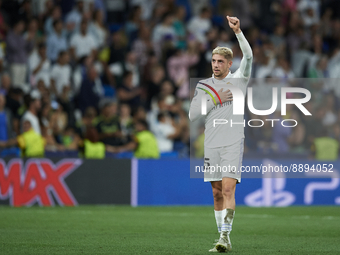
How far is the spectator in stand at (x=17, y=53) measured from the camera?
50.9ft

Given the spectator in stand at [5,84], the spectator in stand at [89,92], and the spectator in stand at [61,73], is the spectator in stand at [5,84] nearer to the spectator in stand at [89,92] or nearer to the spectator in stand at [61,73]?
the spectator in stand at [61,73]

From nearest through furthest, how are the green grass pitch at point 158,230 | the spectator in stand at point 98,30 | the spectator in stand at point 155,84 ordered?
the green grass pitch at point 158,230, the spectator in stand at point 155,84, the spectator in stand at point 98,30

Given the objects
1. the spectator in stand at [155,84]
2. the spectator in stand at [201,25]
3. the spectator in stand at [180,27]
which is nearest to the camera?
the spectator in stand at [155,84]

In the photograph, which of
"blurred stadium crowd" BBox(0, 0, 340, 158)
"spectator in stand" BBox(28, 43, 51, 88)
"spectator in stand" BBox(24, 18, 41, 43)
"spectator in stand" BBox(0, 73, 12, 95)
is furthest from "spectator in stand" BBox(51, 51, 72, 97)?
"spectator in stand" BBox(0, 73, 12, 95)

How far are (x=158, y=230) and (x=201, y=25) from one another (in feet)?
31.7

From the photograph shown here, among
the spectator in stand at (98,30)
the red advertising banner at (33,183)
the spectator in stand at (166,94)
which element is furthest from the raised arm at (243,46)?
the spectator in stand at (98,30)

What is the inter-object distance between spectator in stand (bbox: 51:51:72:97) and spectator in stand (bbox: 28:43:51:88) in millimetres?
150

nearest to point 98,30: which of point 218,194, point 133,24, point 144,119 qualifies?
point 133,24

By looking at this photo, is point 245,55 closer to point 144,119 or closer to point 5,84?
point 144,119

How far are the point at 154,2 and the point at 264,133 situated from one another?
Result: 19.6 feet

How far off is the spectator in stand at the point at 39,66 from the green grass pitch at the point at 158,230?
3.97 meters

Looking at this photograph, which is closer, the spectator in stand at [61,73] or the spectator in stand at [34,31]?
the spectator in stand at [61,73]

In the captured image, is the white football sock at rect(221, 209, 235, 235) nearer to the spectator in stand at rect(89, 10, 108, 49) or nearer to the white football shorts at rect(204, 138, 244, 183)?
the white football shorts at rect(204, 138, 244, 183)

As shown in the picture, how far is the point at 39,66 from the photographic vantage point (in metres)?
15.5
